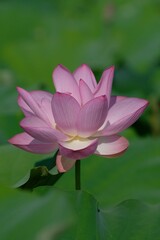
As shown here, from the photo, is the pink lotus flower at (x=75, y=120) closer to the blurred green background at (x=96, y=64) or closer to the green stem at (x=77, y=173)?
the green stem at (x=77, y=173)

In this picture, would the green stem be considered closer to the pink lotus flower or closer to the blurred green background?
the pink lotus flower

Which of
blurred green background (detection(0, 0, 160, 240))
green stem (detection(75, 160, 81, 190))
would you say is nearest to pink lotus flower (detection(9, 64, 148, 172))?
green stem (detection(75, 160, 81, 190))

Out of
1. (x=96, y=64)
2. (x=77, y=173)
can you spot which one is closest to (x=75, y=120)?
(x=77, y=173)

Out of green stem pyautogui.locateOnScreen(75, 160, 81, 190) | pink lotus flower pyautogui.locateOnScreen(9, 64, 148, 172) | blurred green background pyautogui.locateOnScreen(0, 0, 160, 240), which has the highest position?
pink lotus flower pyautogui.locateOnScreen(9, 64, 148, 172)

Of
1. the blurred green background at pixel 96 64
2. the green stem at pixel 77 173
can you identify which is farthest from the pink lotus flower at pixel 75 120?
the blurred green background at pixel 96 64

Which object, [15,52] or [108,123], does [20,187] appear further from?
[15,52]

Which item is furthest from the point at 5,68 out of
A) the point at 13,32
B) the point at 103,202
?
the point at 103,202

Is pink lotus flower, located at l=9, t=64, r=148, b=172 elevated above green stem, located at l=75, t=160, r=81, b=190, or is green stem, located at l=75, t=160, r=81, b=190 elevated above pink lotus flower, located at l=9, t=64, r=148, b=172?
pink lotus flower, located at l=9, t=64, r=148, b=172
